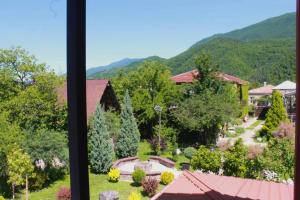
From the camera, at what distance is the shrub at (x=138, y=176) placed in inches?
362

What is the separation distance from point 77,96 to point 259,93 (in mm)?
22683

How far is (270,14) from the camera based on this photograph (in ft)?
126

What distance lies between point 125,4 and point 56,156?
2005 centimetres

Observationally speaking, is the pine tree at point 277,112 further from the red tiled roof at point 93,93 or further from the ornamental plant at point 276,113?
the red tiled roof at point 93,93

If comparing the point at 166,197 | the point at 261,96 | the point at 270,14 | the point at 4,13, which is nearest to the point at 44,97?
the point at 166,197

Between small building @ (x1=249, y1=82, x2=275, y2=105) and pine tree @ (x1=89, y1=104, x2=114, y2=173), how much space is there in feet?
43.9

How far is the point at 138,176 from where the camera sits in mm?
9172

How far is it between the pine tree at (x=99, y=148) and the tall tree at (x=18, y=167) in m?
2.19

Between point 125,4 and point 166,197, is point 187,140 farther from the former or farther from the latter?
point 125,4

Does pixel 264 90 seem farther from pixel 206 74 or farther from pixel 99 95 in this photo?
pixel 99 95

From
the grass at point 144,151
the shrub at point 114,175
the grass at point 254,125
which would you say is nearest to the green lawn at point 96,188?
the shrub at point 114,175

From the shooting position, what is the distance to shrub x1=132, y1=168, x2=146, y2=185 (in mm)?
9184

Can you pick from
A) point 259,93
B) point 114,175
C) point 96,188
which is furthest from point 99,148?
point 259,93

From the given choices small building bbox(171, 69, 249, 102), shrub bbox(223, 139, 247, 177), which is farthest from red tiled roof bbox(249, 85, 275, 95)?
shrub bbox(223, 139, 247, 177)
